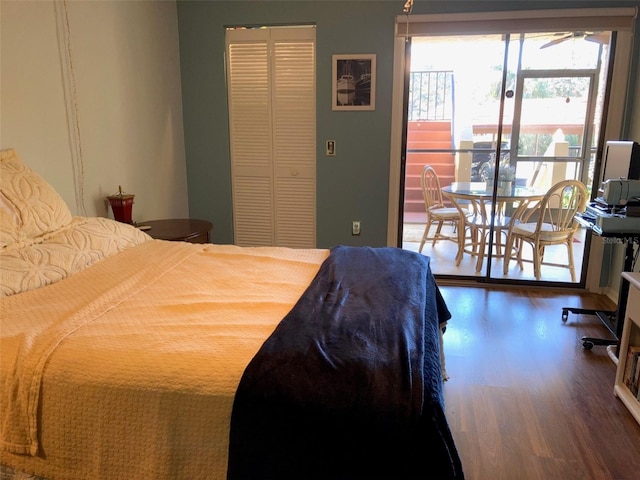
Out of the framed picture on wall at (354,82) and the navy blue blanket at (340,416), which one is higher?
the framed picture on wall at (354,82)

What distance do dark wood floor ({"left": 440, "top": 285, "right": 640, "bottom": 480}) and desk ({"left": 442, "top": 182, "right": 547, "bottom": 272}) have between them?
0.94 meters

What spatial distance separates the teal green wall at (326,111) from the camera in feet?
12.1

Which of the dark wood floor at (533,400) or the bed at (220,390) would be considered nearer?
the bed at (220,390)

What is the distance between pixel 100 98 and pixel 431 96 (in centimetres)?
265

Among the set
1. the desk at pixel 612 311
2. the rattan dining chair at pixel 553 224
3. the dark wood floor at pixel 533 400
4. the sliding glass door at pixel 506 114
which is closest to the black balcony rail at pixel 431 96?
the sliding glass door at pixel 506 114

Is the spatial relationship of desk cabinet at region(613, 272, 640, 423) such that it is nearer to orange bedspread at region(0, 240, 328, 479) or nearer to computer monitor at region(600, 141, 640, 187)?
computer monitor at region(600, 141, 640, 187)

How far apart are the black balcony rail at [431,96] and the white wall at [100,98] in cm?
195

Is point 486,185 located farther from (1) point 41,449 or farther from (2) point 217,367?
(1) point 41,449

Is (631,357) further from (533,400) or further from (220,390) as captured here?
(220,390)

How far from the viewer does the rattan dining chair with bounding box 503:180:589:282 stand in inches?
146

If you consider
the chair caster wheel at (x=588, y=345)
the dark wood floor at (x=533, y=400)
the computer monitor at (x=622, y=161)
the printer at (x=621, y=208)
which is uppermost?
the computer monitor at (x=622, y=161)

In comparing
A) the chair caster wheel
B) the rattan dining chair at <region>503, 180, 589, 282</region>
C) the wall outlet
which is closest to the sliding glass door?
the rattan dining chair at <region>503, 180, 589, 282</region>

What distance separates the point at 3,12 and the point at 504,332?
3.20 meters

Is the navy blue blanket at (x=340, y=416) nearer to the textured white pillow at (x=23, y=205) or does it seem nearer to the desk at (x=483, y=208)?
the textured white pillow at (x=23, y=205)
